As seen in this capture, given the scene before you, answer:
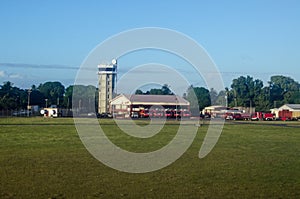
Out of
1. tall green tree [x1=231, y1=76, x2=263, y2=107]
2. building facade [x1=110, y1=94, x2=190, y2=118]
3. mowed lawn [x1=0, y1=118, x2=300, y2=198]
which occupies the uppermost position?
tall green tree [x1=231, y1=76, x2=263, y2=107]

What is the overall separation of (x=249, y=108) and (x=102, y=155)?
13850cm

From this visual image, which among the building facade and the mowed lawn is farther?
the building facade

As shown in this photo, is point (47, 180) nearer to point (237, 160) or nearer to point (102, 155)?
point (102, 155)

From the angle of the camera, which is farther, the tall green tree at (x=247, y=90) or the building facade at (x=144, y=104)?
the tall green tree at (x=247, y=90)

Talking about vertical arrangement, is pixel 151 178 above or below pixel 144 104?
below

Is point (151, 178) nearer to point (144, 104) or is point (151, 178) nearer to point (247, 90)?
point (144, 104)

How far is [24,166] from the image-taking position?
17766 mm

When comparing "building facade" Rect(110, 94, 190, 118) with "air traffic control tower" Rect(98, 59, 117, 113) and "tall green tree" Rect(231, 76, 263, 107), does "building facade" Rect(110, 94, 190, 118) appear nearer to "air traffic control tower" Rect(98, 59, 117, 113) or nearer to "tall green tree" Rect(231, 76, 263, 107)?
"air traffic control tower" Rect(98, 59, 117, 113)

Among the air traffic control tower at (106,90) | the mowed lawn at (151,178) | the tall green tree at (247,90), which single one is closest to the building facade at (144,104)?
the air traffic control tower at (106,90)

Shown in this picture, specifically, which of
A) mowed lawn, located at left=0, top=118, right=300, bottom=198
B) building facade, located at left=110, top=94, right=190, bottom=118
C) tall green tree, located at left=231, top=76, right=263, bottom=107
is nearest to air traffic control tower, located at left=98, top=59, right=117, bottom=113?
building facade, located at left=110, top=94, right=190, bottom=118

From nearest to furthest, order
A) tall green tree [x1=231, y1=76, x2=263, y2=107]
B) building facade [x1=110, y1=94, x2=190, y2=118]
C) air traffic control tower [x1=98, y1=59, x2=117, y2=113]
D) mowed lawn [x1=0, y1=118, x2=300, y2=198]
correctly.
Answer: mowed lawn [x1=0, y1=118, x2=300, y2=198]
building facade [x1=110, y1=94, x2=190, y2=118]
air traffic control tower [x1=98, y1=59, x2=117, y2=113]
tall green tree [x1=231, y1=76, x2=263, y2=107]

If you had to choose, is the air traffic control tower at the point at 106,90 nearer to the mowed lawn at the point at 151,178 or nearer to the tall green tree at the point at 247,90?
the tall green tree at the point at 247,90

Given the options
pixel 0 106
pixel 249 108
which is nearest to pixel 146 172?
pixel 0 106

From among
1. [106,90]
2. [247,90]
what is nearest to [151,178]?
[106,90]
